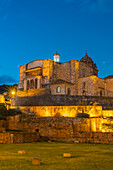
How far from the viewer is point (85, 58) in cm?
6203

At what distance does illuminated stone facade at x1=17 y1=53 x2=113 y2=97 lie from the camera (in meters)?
44.2

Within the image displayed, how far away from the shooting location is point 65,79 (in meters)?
48.9

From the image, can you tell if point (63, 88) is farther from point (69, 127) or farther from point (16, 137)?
point (16, 137)

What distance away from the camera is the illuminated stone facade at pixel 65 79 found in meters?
44.2

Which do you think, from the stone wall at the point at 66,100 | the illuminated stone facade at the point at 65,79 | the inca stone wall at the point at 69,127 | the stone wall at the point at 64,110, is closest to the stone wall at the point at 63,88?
the illuminated stone facade at the point at 65,79

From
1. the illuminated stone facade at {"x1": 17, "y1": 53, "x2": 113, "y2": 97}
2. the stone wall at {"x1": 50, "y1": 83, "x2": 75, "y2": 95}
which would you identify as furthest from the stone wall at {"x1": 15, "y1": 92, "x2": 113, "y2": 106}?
the stone wall at {"x1": 50, "y1": 83, "x2": 75, "y2": 95}

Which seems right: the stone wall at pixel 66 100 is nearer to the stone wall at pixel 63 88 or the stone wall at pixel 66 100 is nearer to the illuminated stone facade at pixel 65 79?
the illuminated stone facade at pixel 65 79

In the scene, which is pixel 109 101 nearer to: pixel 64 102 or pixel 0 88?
pixel 64 102

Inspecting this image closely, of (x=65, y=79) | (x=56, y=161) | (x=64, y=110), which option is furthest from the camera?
(x=65, y=79)

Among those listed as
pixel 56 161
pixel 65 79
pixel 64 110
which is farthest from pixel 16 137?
pixel 65 79

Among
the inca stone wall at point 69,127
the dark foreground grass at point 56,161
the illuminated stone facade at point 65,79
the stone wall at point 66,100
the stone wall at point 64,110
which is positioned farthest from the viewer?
the illuminated stone facade at point 65,79

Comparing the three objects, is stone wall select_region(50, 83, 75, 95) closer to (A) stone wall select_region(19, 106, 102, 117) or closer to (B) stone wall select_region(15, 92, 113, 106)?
(B) stone wall select_region(15, 92, 113, 106)

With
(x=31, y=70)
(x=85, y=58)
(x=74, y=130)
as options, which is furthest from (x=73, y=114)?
(x=85, y=58)

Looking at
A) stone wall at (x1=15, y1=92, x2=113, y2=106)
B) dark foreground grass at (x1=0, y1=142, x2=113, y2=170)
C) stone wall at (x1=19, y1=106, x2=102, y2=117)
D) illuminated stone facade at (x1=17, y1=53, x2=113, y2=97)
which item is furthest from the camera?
illuminated stone facade at (x1=17, y1=53, x2=113, y2=97)
